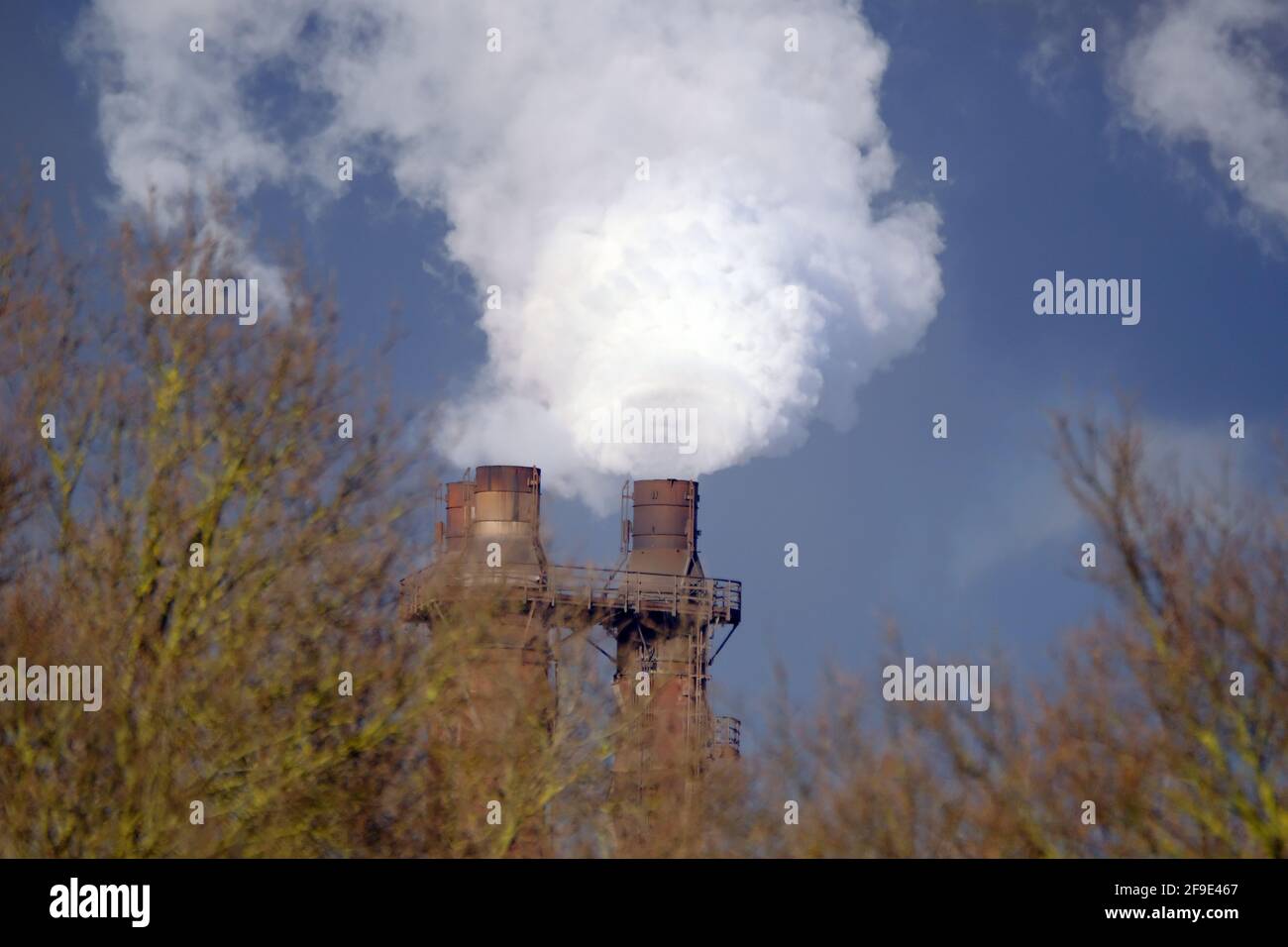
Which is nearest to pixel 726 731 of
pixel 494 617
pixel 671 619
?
pixel 671 619

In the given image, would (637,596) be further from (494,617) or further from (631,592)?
(494,617)

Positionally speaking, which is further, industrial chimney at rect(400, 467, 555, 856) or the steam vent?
the steam vent

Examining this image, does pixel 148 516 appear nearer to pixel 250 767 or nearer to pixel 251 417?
pixel 251 417

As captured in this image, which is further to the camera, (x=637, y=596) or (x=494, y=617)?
(x=637, y=596)

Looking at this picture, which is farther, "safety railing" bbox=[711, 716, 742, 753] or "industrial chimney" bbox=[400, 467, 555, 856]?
"safety railing" bbox=[711, 716, 742, 753]

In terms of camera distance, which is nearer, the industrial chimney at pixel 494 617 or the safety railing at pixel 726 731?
the industrial chimney at pixel 494 617

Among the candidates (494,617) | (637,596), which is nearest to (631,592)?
(637,596)

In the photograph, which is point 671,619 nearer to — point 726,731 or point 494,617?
point 726,731

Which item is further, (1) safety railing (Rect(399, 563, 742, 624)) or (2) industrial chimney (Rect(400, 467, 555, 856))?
(1) safety railing (Rect(399, 563, 742, 624))

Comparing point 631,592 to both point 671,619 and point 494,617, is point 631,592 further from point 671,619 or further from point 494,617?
point 494,617

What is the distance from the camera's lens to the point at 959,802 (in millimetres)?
16094

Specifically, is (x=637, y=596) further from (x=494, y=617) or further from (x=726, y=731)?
(x=494, y=617)
